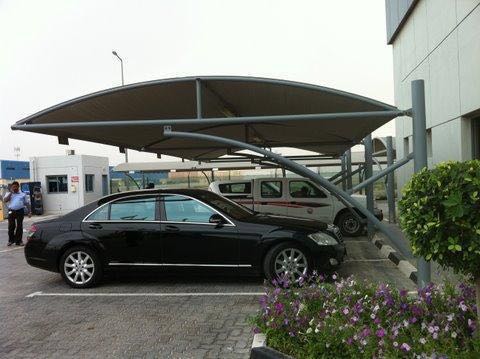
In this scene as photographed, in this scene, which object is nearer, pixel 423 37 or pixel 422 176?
pixel 422 176

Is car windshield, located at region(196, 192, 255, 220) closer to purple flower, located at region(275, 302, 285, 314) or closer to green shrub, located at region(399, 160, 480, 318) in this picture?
purple flower, located at region(275, 302, 285, 314)

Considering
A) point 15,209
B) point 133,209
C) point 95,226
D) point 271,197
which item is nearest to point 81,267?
point 95,226

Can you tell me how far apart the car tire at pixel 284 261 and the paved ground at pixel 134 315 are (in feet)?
1.10

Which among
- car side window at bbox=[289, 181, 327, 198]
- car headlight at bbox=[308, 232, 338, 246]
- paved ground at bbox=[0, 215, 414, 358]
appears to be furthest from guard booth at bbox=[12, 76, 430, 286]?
car side window at bbox=[289, 181, 327, 198]

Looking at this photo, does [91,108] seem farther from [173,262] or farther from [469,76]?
[469,76]

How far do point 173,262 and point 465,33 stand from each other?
20.3 ft

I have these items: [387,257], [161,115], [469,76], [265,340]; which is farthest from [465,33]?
[265,340]

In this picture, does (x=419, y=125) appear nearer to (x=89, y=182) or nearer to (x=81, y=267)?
(x=81, y=267)

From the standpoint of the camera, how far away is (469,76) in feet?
29.4

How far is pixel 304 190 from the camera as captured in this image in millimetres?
14273

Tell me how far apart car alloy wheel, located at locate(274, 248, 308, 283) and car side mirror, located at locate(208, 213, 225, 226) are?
97 centimetres

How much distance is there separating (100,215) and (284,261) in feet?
9.68

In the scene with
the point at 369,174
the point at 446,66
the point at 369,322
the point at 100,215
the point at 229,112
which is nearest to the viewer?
the point at 369,322

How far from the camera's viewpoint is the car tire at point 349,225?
46.4 feet
